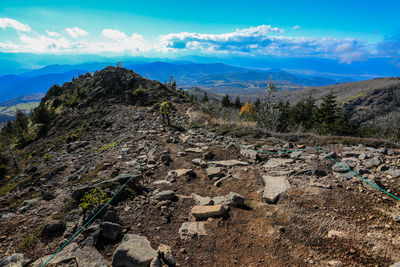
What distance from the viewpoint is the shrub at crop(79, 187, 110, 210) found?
5180 millimetres

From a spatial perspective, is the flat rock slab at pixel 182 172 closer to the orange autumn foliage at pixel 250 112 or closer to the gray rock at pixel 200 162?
the gray rock at pixel 200 162

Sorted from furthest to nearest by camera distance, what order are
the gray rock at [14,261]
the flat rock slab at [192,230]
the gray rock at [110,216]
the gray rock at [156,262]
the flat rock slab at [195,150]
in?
the flat rock slab at [195,150]
the gray rock at [110,216]
the flat rock slab at [192,230]
the gray rock at [14,261]
the gray rock at [156,262]

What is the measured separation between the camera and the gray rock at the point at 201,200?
544cm

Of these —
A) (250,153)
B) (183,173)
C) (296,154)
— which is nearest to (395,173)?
(296,154)

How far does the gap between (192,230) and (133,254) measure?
1.35 m

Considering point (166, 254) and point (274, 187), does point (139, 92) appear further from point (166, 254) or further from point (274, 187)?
point (166, 254)

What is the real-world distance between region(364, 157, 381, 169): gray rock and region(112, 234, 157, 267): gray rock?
6.69 m

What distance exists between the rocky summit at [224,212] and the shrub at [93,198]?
0.09 feet

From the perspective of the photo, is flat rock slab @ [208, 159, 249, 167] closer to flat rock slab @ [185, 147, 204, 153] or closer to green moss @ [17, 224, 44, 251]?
flat rock slab @ [185, 147, 204, 153]

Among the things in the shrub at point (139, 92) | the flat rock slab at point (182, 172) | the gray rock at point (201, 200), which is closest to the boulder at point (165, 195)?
the gray rock at point (201, 200)

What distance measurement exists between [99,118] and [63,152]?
7254mm

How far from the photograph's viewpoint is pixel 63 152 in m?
15.0

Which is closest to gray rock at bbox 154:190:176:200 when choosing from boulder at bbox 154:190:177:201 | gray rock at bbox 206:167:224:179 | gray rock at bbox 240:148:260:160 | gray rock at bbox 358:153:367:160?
boulder at bbox 154:190:177:201

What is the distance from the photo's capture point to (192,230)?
450 cm
